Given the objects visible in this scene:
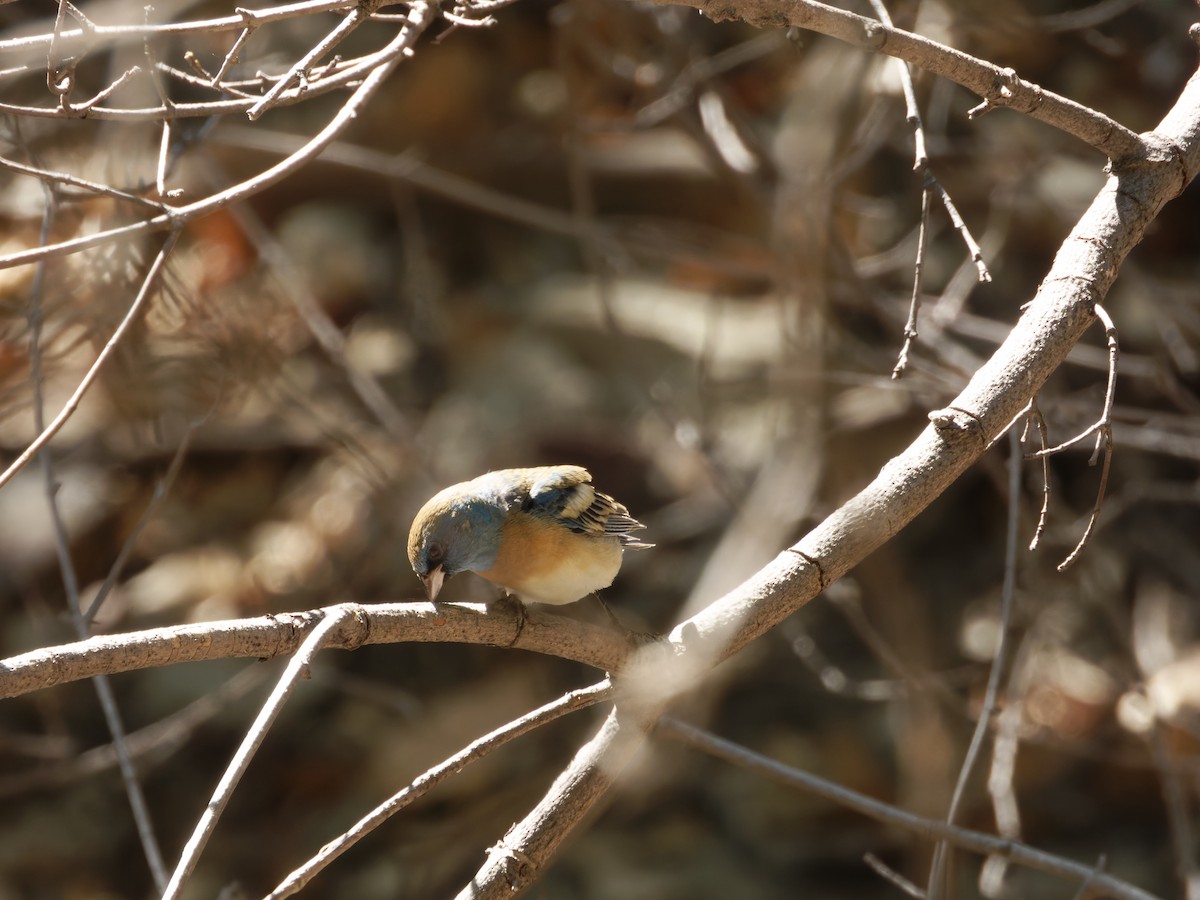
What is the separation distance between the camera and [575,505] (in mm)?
3672

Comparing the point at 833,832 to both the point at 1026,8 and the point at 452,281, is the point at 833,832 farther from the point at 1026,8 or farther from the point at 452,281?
the point at 1026,8

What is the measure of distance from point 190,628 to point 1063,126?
187cm

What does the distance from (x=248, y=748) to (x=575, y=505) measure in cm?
197

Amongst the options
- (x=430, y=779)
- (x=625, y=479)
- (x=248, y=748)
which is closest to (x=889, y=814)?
(x=430, y=779)

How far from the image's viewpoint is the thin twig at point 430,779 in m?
1.88

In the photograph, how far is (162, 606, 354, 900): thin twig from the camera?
1696 millimetres

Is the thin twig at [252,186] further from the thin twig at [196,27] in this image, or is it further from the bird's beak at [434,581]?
the bird's beak at [434,581]

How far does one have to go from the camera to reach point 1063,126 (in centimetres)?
235

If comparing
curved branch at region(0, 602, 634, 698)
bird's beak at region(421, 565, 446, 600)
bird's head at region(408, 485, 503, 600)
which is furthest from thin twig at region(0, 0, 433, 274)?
bird's beak at region(421, 565, 446, 600)

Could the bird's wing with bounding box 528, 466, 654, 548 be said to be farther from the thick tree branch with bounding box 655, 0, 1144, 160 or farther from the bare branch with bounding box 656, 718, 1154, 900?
the thick tree branch with bounding box 655, 0, 1144, 160

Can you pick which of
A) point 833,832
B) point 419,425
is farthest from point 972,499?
point 419,425

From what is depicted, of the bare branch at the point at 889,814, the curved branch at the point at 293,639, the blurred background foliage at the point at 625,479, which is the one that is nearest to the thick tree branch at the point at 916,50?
the curved branch at the point at 293,639

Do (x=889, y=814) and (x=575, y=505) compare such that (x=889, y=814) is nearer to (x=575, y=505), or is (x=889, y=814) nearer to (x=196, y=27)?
(x=575, y=505)

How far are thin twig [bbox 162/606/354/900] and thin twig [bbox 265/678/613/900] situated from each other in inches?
5.8
